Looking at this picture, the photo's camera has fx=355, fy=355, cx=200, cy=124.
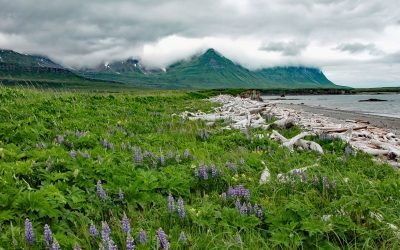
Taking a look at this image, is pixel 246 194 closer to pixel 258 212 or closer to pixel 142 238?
pixel 258 212

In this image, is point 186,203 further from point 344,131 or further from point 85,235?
point 344,131

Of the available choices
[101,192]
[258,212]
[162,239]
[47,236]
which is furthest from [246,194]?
→ [47,236]

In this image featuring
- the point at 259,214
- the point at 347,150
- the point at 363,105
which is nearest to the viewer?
the point at 259,214

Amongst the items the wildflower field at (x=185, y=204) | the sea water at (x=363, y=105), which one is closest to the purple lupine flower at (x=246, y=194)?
the wildflower field at (x=185, y=204)

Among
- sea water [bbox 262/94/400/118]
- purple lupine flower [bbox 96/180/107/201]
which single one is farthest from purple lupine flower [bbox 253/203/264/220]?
sea water [bbox 262/94/400/118]

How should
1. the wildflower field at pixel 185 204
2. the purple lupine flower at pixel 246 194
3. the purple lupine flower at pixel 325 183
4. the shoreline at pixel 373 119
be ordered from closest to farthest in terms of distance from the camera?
the wildflower field at pixel 185 204, the purple lupine flower at pixel 246 194, the purple lupine flower at pixel 325 183, the shoreline at pixel 373 119

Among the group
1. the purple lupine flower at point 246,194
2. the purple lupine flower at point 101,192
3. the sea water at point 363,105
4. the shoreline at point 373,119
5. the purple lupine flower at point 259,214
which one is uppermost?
the purple lupine flower at point 101,192

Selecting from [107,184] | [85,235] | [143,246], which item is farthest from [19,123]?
[143,246]

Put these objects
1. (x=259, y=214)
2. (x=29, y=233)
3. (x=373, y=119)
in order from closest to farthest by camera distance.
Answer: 1. (x=29, y=233)
2. (x=259, y=214)
3. (x=373, y=119)

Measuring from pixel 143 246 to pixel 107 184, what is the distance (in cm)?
176

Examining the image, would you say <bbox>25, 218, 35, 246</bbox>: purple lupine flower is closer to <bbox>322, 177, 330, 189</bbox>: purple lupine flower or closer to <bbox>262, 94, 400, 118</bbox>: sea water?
<bbox>322, 177, 330, 189</bbox>: purple lupine flower

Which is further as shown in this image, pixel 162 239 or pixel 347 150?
pixel 347 150

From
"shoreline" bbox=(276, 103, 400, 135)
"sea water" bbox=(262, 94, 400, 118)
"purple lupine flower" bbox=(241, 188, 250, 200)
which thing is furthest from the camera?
"sea water" bbox=(262, 94, 400, 118)

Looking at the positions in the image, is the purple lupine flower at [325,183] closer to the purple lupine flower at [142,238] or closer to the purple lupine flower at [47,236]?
the purple lupine flower at [142,238]
